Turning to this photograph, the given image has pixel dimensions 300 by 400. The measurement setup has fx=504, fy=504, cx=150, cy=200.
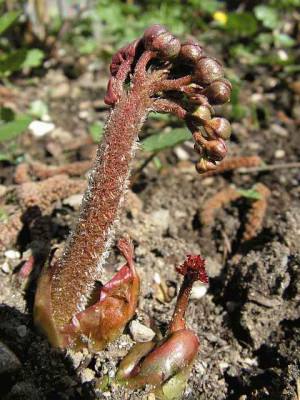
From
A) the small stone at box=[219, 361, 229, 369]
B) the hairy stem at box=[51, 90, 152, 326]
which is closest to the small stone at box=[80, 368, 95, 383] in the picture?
the hairy stem at box=[51, 90, 152, 326]

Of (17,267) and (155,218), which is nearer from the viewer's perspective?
(17,267)

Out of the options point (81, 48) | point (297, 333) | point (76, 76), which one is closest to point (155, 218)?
point (297, 333)

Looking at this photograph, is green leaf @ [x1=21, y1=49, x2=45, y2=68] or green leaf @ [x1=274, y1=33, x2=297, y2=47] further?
green leaf @ [x1=274, y1=33, x2=297, y2=47]

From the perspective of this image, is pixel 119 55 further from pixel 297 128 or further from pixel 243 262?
Result: pixel 297 128

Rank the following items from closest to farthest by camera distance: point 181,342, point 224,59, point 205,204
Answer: point 181,342
point 205,204
point 224,59

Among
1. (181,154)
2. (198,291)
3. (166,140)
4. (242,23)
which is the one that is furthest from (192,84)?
(242,23)

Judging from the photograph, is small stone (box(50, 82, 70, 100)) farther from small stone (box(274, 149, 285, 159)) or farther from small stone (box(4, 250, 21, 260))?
small stone (box(4, 250, 21, 260))

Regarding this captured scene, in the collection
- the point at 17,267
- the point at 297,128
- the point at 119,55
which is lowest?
the point at 297,128
